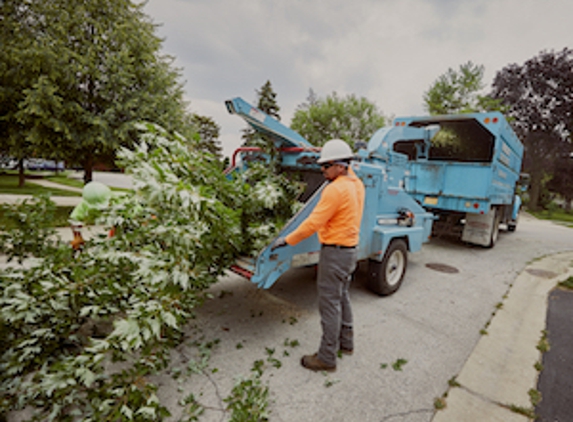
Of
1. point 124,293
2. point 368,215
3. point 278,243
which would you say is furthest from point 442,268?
point 124,293

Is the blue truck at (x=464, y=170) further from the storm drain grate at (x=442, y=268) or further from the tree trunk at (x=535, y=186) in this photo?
the tree trunk at (x=535, y=186)

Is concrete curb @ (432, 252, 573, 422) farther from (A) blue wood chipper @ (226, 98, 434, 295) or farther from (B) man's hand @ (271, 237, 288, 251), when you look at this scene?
(B) man's hand @ (271, 237, 288, 251)

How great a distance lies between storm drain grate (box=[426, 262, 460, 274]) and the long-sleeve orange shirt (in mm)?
4272

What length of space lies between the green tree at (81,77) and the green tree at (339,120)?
1935 centimetres

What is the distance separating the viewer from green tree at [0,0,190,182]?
791 cm

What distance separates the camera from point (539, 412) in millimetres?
2406

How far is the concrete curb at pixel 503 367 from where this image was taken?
93.5 inches

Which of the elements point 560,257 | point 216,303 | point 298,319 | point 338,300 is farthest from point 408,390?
point 560,257

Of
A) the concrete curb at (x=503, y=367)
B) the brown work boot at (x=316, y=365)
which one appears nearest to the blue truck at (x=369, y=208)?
the brown work boot at (x=316, y=365)

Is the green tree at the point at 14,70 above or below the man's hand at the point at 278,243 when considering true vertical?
above

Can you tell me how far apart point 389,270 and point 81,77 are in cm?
984

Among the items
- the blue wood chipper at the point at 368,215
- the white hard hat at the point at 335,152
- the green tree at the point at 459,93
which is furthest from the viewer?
the green tree at the point at 459,93

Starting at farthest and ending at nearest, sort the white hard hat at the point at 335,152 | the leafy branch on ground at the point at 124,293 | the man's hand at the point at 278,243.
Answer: the man's hand at the point at 278,243
the white hard hat at the point at 335,152
the leafy branch on ground at the point at 124,293

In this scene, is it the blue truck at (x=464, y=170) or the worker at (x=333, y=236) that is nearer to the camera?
the worker at (x=333, y=236)
